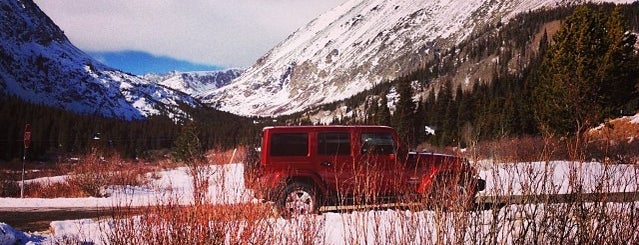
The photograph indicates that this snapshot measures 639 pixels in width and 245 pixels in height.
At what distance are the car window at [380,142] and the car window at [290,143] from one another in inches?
41.2

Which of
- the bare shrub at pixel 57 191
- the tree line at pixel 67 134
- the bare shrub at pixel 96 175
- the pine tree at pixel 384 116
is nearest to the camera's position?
the bare shrub at pixel 96 175

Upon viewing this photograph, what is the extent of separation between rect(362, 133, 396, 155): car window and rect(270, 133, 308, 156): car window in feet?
3.44

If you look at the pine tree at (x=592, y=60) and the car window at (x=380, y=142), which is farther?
the pine tree at (x=592, y=60)

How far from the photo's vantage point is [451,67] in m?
149

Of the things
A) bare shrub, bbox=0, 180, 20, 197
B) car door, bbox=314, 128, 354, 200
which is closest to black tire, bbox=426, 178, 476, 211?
car door, bbox=314, 128, 354, 200

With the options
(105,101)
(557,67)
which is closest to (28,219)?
(557,67)

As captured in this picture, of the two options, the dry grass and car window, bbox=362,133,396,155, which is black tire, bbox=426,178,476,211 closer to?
the dry grass

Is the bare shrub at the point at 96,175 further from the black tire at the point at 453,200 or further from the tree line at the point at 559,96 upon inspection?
the black tire at the point at 453,200

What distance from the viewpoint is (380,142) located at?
27.8 feet

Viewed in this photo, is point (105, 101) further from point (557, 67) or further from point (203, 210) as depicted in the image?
point (203, 210)

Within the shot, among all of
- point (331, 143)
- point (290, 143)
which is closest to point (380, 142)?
point (331, 143)

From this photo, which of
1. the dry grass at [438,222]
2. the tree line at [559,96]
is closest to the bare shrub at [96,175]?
the tree line at [559,96]

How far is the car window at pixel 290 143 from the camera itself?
848 centimetres

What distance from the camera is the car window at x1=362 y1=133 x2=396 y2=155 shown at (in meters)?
8.37
